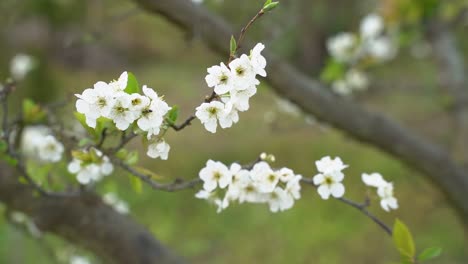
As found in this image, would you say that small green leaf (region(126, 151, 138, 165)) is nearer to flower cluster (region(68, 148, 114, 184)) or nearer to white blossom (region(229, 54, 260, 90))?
flower cluster (region(68, 148, 114, 184))

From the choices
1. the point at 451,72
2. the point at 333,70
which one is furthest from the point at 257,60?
the point at 451,72

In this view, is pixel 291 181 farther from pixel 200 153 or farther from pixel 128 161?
pixel 200 153

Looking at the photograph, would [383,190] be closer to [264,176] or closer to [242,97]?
[264,176]

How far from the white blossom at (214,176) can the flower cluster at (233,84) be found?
0.11 metres

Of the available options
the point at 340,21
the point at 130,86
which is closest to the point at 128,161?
the point at 130,86

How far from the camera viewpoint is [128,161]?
0.95 metres

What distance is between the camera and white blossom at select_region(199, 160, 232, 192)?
82 cm

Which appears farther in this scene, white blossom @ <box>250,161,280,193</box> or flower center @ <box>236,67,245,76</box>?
white blossom @ <box>250,161,280,193</box>

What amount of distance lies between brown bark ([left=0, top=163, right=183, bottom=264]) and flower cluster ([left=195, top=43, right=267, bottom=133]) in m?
0.62

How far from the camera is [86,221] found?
1254 mm

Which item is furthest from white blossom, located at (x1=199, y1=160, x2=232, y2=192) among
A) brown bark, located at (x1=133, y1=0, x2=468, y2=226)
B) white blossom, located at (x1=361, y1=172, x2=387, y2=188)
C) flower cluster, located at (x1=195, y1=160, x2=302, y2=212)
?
brown bark, located at (x1=133, y1=0, x2=468, y2=226)

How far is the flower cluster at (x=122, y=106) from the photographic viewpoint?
68 cm

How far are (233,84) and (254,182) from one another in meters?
0.21

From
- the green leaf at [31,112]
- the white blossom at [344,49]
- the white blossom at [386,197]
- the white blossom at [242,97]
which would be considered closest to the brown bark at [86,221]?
the green leaf at [31,112]
